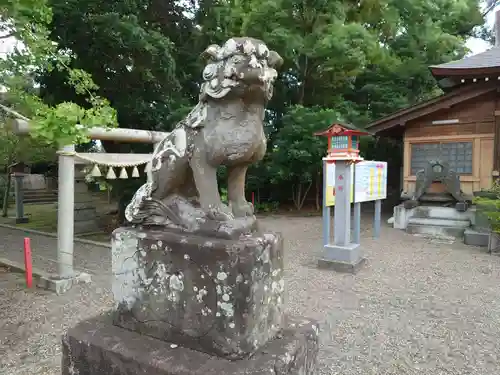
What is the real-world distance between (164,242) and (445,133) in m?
10.5

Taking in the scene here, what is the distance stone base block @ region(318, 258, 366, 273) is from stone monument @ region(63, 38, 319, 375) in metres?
4.05

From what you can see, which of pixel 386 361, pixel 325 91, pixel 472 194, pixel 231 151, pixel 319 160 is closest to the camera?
pixel 231 151

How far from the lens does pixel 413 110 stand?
10164 millimetres

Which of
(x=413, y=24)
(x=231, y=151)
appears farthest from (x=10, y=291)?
(x=413, y=24)

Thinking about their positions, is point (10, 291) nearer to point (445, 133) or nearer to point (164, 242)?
point (164, 242)

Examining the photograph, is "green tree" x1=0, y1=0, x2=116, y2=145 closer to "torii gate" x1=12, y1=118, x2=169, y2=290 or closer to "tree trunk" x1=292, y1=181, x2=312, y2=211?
"torii gate" x1=12, y1=118, x2=169, y2=290

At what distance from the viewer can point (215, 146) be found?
1846 mm

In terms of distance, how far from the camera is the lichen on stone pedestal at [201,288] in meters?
1.67

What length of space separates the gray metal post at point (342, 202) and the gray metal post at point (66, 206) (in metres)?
4.14

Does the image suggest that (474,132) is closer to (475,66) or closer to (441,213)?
(475,66)

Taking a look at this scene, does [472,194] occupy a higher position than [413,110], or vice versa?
[413,110]

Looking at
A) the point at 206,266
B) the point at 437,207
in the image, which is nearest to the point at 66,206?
the point at 206,266

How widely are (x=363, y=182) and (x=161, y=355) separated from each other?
6.08 metres

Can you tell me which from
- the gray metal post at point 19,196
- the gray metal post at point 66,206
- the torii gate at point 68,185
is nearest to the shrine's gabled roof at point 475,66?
the torii gate at point 68,185
